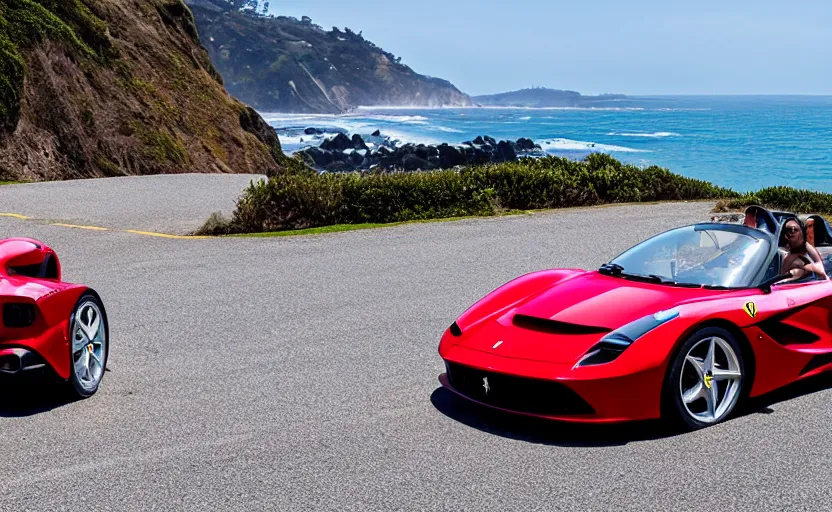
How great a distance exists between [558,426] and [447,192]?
42.1 feet

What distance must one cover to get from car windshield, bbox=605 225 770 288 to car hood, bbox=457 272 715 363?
267mm

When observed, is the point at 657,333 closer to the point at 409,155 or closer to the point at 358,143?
the point at 409,155

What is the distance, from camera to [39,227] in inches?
676

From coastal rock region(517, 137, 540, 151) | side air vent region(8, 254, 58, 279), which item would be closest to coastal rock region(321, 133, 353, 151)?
coastal rock region(517, 137, 540, 151)

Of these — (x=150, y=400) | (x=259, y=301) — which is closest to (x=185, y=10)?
(x=259, y=301)

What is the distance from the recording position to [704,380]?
5.94 m

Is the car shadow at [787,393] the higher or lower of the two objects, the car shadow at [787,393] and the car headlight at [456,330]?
the lower

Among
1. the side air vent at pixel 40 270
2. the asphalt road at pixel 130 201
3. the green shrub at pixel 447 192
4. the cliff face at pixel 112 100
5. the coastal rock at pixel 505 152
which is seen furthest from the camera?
the coastal rock at pixel 505 152

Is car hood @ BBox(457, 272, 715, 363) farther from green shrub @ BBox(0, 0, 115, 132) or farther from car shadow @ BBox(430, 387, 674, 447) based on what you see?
green shrub @ BBox(0, 0, 115, 132)

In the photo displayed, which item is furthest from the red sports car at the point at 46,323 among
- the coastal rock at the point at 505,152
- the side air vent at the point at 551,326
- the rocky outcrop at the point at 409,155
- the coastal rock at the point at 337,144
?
the coastal rock at the point at 337,144

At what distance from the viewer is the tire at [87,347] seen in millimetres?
6520

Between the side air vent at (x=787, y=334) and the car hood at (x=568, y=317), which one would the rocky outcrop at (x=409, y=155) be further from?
the car hood at (x=568, y=317)

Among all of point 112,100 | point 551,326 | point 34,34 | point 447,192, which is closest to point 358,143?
point 112,100

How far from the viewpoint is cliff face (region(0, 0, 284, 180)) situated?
1169 inches
